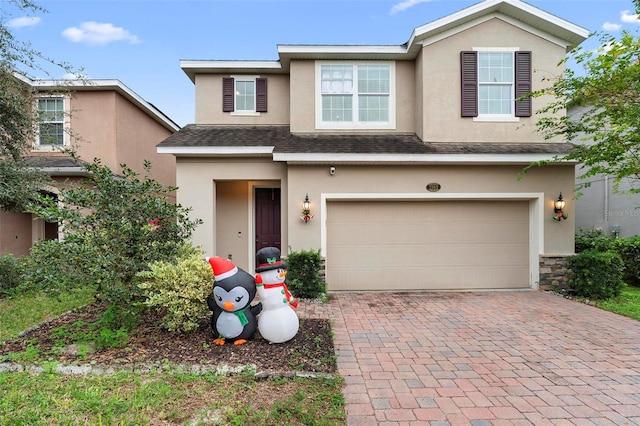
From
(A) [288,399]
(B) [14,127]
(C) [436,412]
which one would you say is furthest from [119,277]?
(B) [14,127]

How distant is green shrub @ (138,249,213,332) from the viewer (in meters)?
4.09

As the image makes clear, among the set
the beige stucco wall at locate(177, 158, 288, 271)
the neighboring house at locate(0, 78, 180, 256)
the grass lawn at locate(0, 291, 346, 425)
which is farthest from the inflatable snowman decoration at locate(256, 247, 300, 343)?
the neighboring house at locate(0, 78, 180, 256)

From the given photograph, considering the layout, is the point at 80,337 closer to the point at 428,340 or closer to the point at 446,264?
the point at 428,340

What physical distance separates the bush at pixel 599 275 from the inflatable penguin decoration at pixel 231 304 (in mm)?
7111

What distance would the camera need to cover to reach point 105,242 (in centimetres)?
406

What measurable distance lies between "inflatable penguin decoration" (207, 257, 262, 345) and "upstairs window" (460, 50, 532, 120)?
22.4 ft

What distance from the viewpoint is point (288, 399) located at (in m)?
3.02

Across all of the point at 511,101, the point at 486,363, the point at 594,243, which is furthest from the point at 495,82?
the point at 486,363

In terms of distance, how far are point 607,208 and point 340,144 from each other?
9305 millimetres

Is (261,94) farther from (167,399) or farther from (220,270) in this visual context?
(167,399)

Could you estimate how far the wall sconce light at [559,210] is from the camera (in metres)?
7.30

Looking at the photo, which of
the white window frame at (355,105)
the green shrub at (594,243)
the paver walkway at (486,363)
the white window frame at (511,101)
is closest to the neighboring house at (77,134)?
the white window frame at (355,105)

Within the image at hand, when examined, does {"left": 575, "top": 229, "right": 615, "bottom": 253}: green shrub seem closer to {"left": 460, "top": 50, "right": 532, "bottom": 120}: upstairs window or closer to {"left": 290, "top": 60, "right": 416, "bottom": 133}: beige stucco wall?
{"left": 460, "top": 50, "right": 532, "bottom": 120}: upstairs window

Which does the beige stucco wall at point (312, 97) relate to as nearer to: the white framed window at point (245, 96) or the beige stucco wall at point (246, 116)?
the beige stucco wall at point (246, 116)
